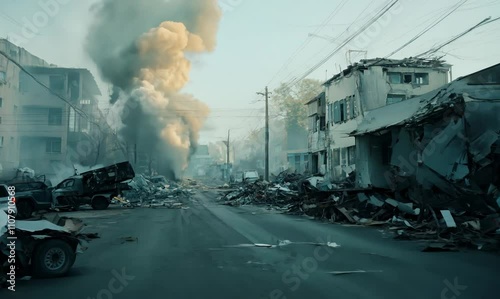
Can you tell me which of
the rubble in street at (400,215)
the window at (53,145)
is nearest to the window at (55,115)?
the window at (53,145)

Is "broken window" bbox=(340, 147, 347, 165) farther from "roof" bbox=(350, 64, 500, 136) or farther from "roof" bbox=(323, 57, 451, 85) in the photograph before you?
"roof" bbox=(350, 64, 500, 136)

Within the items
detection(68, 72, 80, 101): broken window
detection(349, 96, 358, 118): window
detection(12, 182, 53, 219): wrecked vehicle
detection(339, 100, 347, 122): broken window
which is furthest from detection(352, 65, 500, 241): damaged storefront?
detection(68, 72, 80, 101): broken window

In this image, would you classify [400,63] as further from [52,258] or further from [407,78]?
[52,258]

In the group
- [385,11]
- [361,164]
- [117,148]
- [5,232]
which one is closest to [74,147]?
[117,148]

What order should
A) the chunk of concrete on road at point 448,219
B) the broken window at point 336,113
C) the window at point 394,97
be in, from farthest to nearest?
the broken window at point 336,113 < the window at point 394,97 < the chunk of concrete on road at point 448,219

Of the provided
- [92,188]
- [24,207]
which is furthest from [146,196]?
[24,207]

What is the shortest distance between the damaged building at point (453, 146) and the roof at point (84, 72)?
4010 cm

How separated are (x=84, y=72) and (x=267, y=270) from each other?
48637 mm

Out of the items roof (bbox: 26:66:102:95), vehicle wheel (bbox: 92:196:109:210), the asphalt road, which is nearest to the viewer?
the asphalt road

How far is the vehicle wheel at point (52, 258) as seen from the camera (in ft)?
21.5

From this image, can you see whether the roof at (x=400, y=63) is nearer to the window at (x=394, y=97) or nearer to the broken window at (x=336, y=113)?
the window at (x=394, y=97)

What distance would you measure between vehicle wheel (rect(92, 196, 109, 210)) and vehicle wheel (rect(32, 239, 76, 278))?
59.9 feet

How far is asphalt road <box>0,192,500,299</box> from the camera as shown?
19.0 ft

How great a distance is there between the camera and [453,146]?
13.5 metres
